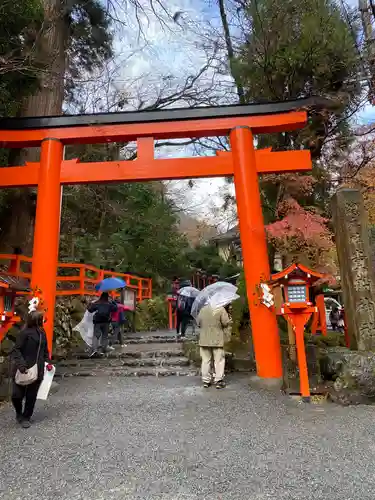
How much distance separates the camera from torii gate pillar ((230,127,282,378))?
6.56 metres

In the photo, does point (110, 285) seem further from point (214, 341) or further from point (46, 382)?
point (46, 382)

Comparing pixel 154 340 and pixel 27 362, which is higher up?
pixel 154 340

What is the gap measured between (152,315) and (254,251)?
40.4 feet

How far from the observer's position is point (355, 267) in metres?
6.32

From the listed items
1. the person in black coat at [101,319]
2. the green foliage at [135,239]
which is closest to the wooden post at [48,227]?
the person in black coat at [101,319]

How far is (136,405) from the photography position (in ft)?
18.4

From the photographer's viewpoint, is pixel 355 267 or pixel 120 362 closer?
pixel 355 267

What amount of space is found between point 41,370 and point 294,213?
19.9 feet

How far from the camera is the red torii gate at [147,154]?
23.9 ft

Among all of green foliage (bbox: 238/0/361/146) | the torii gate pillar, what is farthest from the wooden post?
green foliage (bbox: 238/0/361/146)

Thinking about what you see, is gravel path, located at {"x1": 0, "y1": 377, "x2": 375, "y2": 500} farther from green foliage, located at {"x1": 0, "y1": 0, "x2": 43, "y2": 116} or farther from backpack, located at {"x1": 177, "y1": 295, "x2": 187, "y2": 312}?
green foliage, located at {"x1": 0, "y1": 0, "x2": 43, "y2": 116}

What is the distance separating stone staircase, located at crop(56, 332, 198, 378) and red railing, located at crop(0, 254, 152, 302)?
2390 millimetres

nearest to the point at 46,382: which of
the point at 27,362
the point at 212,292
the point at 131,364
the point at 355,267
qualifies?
Result: the point at 27,362

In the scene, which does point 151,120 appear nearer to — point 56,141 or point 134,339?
point 56,141
